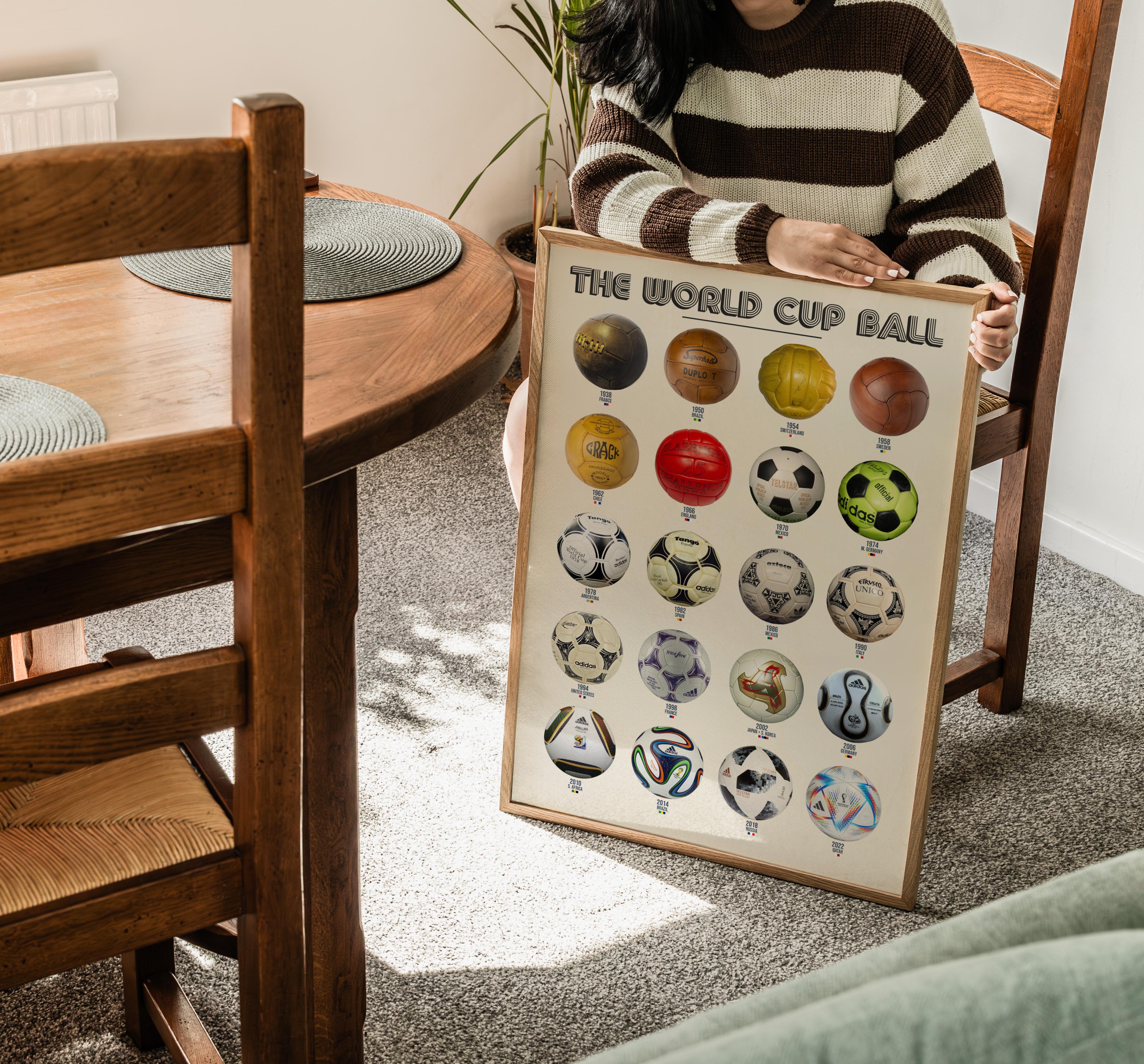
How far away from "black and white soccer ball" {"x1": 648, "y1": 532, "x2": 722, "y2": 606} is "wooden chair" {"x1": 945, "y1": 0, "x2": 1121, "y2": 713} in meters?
0.43

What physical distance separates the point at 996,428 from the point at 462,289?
0.88 meters

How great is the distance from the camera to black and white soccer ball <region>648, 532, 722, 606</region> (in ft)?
5.08

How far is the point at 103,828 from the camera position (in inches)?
36.3

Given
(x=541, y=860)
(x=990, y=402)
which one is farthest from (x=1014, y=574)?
(x=541, y=860)

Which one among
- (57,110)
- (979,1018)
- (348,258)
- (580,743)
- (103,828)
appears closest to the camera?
(979,1018)

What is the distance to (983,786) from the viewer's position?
1.84 m

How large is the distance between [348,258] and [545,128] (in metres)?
1.94

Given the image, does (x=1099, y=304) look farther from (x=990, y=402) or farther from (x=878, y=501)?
(x=878, y=501)

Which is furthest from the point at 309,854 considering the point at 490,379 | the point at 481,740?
the point at 481,740

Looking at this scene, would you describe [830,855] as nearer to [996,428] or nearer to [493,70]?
[996,428]

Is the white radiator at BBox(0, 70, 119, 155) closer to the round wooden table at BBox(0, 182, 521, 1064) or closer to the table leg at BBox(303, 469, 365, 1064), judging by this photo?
the round wooden table at BBox(0, 182, 521, 1064)

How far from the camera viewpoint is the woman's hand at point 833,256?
53.3 inches

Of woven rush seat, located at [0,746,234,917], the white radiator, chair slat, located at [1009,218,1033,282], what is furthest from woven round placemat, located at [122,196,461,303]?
the white radiator

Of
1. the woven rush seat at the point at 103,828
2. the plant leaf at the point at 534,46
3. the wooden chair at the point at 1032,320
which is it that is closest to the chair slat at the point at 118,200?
the woven rush seat at the point at 103,828
